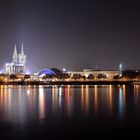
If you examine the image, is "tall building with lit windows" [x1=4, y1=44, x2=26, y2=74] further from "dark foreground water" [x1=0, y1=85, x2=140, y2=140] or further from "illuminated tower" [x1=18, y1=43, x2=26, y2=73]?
"dark foreground water" [x1=0, y1=85, x2=140, y2=140]

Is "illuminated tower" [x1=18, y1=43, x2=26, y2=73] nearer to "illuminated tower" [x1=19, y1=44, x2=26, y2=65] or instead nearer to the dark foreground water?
A: "illuminated tower" [x1=19, y1=44, x2=26, y2=65]

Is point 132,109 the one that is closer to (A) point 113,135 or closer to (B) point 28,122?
(B) point 28,122

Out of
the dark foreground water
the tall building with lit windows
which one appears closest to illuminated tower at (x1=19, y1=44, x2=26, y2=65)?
the tall building with lit windows

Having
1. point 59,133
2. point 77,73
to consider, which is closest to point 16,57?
point 77,73

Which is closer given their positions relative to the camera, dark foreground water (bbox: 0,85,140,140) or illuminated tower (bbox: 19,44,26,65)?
dark foreground water (bbox: 0,85,140,140)

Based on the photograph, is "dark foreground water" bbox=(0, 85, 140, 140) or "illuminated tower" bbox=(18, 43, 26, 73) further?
"illuminated tower" bbox=(18, 43, 26, 73)

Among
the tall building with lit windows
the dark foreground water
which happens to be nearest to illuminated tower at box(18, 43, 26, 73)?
the tall building with lit windows

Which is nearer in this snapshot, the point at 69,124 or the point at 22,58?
the point at 69,124

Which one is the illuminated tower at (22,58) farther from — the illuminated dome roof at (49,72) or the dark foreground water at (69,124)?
the dark foreground water at (69,124)

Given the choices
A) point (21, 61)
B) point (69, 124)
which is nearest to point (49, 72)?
point (21, 61)

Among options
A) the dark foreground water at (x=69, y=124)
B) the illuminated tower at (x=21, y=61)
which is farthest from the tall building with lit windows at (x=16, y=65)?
the dark foreground water at (x=69, y=124)

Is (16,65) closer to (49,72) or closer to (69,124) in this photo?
(49,72)

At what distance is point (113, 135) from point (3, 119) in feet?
28.0

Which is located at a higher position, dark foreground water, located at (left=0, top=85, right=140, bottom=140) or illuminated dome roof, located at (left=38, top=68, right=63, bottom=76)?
illuminated dome roof, located at (left=38, top=68, right=63, bottom=76)
